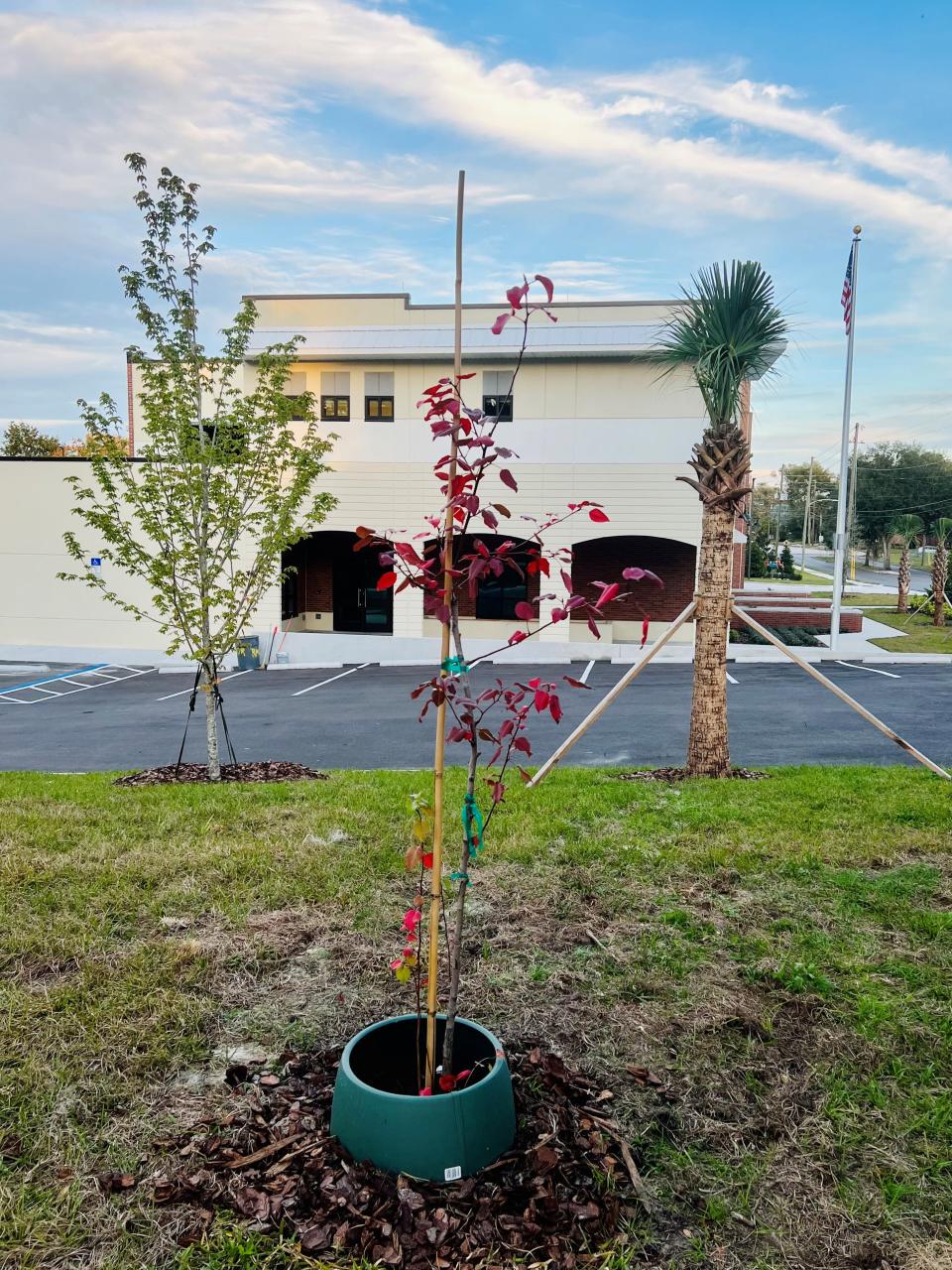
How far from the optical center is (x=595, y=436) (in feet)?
77.2

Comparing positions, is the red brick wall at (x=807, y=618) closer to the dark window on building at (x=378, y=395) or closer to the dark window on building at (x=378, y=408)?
the dark window on building at (x=378, y=408)

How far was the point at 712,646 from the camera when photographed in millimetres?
9203

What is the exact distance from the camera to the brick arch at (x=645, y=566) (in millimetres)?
26203

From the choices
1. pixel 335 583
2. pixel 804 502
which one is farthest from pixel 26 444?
pixel 804 502

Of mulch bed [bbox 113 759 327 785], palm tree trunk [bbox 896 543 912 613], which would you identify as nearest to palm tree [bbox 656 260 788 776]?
mulch bed [bbox 113 759 327 785]

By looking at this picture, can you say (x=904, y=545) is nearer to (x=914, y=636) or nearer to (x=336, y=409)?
(x=914, y=636)

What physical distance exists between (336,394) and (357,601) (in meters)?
6.83

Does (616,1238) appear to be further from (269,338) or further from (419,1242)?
(269,338)

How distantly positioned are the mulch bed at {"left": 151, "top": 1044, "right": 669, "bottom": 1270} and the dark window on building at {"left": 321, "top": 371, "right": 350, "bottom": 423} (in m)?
23.2

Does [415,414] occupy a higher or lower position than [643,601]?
higher

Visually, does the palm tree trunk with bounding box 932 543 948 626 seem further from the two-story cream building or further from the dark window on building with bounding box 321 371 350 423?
the dark window on building with bounding box 321 371 350 423

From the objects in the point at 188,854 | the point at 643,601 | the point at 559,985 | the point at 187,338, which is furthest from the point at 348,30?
the point at 643,601

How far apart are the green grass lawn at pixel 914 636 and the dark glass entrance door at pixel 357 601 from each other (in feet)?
49.2

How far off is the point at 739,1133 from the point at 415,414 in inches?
894
